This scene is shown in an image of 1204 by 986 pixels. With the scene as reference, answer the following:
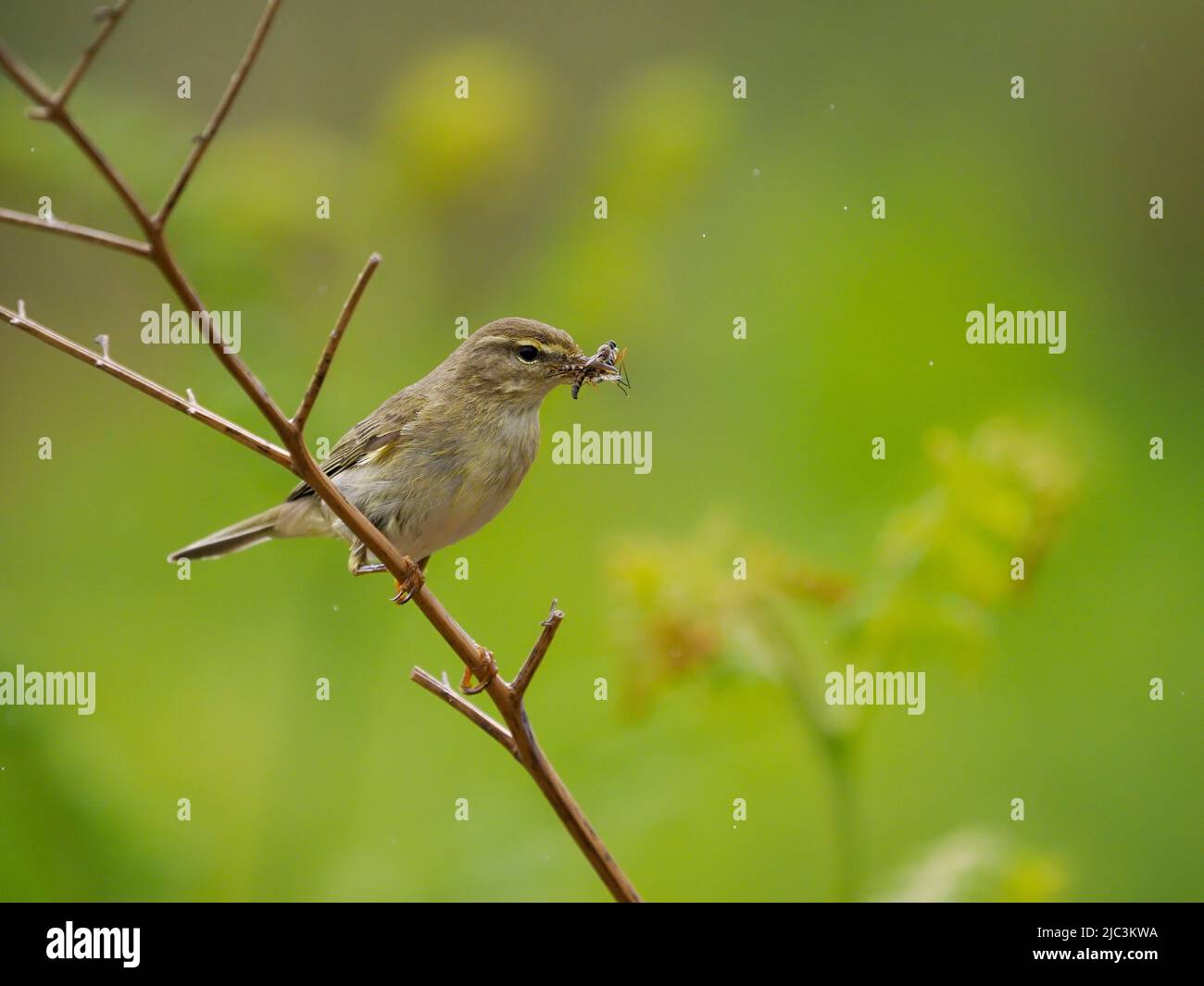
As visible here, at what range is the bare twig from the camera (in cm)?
112

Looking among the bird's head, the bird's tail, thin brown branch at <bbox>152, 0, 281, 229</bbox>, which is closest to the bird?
the bird's head

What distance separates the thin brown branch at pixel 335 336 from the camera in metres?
1.21

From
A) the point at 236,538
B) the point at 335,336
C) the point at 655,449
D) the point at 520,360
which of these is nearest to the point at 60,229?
the point at 335,336

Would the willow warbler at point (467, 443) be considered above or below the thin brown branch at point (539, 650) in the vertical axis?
above

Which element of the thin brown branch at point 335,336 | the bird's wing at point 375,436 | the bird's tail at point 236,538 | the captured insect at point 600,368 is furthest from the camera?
the bird's tail at point 236,538

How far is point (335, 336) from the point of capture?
4.32ft

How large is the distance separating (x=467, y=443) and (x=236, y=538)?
103 cm

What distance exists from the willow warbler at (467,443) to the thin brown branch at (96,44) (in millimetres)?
1186

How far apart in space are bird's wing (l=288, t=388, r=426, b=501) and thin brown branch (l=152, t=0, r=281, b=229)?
1602 mm

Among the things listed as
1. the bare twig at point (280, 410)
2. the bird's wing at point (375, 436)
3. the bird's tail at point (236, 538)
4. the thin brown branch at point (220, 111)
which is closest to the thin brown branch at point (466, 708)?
the bare twig at point (280, 410)

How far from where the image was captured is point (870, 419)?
201 inches

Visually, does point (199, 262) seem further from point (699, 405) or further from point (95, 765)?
point (699, 405)

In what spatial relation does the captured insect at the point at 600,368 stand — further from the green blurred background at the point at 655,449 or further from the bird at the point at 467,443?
the green blurred background at the point at 655,449
